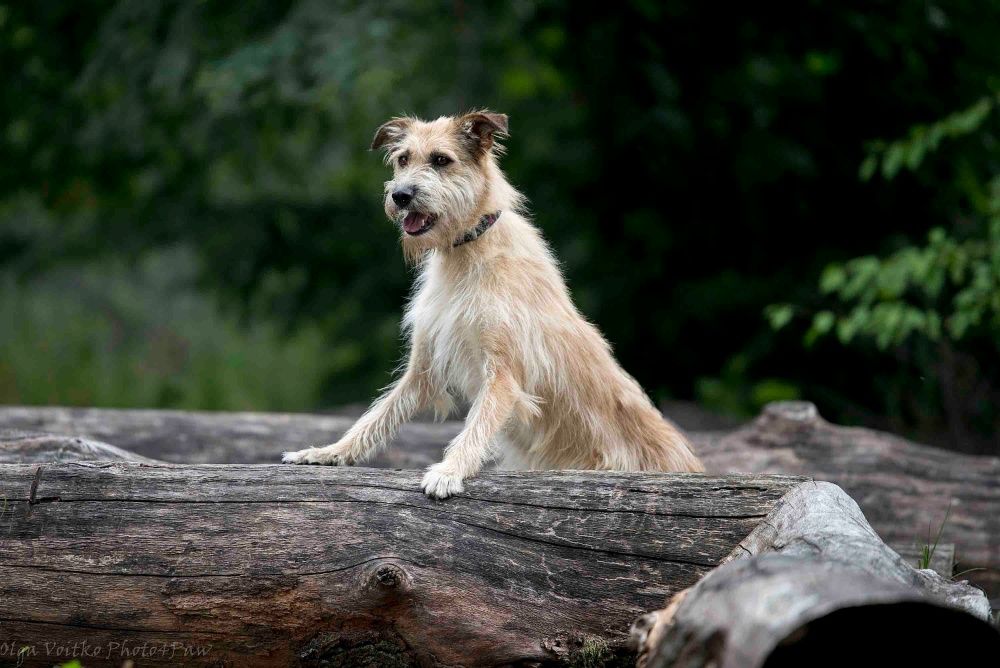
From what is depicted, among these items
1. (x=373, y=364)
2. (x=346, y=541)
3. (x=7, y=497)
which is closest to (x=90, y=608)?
(x=7, y=497)

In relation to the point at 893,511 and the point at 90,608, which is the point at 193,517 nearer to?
the point at 90,608

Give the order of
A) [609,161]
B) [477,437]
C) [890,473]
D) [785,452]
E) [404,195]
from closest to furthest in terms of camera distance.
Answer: [477,437] → [404,195] → [890,473] → [785,452] → [609,161]

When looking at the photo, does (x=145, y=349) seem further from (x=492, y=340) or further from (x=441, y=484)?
(x=441, y=484)

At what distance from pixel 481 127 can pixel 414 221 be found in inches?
24.0

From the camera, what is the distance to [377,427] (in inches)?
201

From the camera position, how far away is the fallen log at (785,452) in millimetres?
5738

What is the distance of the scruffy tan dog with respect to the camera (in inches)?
193

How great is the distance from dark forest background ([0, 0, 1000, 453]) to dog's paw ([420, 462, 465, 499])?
4956mm


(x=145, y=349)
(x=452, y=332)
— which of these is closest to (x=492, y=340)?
(x=452, y=332)

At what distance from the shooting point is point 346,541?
3846mm

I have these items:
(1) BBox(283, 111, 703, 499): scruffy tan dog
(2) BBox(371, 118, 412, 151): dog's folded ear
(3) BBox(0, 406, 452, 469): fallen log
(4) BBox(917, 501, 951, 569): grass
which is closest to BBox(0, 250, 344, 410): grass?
(3) BBox(0, 406, 452, 469): fallen log

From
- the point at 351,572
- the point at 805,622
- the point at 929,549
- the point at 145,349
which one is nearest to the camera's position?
the point at 805,622

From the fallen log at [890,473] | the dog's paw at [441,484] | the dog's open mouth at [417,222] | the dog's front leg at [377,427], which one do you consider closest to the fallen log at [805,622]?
the dog's paw at [441,484]

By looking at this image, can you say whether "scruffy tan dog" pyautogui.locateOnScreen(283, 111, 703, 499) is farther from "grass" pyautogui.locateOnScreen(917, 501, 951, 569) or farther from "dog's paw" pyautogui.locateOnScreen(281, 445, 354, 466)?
"grass" pyautogui.locateOnScreen(917, 501, 951, 569)
